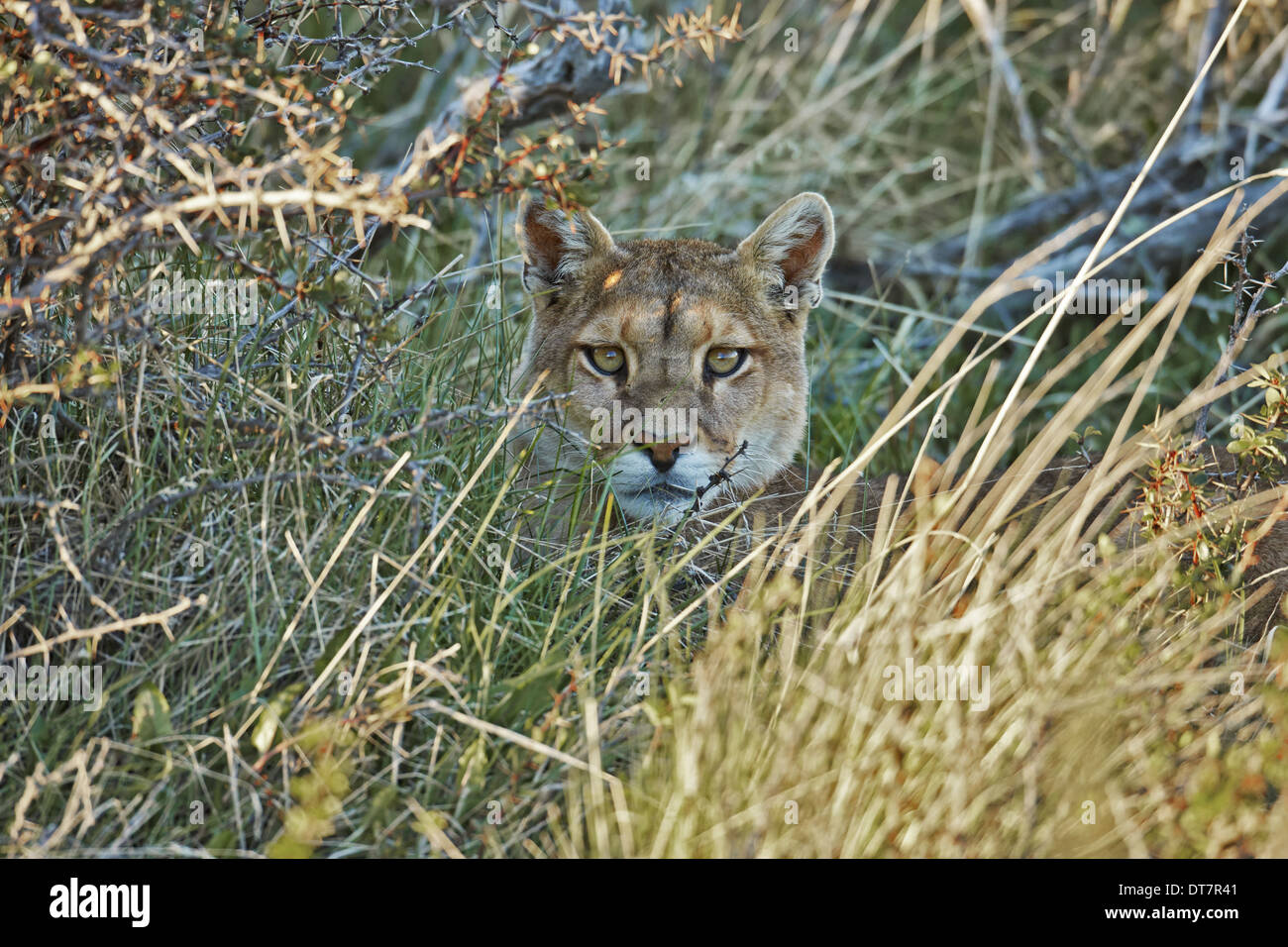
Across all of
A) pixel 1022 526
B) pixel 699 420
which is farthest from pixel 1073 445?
pixel 699 420

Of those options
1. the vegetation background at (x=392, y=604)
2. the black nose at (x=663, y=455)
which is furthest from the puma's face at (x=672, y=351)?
the vegetation background at (x=392, y=604)

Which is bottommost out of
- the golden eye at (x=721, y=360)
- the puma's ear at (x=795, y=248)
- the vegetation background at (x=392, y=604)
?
the vegetation background at (x=392, y=604)

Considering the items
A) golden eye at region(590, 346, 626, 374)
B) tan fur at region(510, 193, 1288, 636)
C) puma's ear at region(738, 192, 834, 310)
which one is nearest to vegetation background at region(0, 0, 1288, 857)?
tan fur at region(510, 193, 1288, 636)

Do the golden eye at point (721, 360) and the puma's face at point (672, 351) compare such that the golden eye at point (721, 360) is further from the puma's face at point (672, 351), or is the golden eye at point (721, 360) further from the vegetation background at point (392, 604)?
the vegetation background at point (392, 604)

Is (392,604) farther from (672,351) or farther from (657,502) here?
(672,351)

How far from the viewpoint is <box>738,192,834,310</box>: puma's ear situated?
4395 mm

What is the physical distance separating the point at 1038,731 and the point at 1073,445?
6.35 ft

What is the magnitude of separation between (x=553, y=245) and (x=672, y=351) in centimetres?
60

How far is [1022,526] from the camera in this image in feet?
13.4

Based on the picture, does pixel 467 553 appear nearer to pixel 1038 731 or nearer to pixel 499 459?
pixel 499 459

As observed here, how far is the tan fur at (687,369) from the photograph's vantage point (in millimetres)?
4031

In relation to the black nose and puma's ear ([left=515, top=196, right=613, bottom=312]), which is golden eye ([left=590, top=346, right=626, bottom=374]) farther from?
the black nose

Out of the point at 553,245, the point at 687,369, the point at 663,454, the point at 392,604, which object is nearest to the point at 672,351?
the point at 687,369

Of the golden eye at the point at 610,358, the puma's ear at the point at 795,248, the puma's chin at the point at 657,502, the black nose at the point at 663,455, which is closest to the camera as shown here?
the black nose at the point at 663,455
